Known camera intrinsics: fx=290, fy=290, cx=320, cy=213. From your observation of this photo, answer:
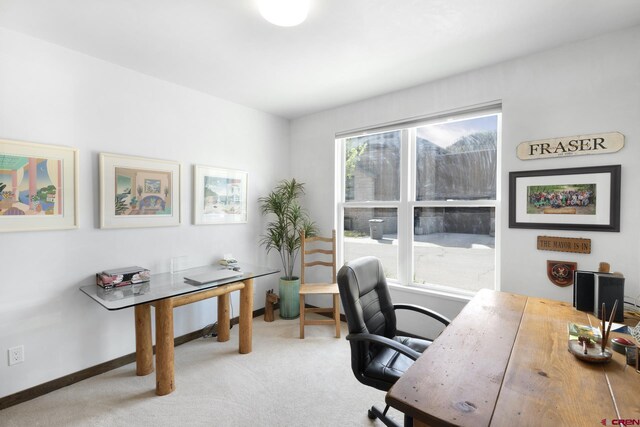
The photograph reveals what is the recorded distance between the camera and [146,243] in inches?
103

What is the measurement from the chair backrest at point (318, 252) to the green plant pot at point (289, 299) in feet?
0.62

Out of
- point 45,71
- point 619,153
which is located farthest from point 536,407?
point 45,71

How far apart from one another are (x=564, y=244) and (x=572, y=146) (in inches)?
28.2

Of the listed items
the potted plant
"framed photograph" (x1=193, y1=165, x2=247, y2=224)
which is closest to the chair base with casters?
the potted plant

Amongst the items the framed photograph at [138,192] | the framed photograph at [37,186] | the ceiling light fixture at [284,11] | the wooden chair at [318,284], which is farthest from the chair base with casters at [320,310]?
the ceiling light fixture at [284,11]

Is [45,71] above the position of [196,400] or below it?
above

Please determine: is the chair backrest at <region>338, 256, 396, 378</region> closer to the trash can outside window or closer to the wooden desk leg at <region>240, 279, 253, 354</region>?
the wooden desk leg at <region>240, 279, 253, 354</region>

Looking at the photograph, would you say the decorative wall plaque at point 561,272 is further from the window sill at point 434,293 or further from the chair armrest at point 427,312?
the chair armrest at point 427,312

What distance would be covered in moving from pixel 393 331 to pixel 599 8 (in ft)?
7.70

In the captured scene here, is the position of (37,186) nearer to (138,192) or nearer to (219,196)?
(138,192)

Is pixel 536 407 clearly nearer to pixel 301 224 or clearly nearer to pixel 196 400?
pixel 196 400

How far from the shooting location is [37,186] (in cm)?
204

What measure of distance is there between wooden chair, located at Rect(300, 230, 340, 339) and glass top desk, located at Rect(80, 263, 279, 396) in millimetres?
571

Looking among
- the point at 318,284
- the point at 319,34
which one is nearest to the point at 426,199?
the point at 318,284
